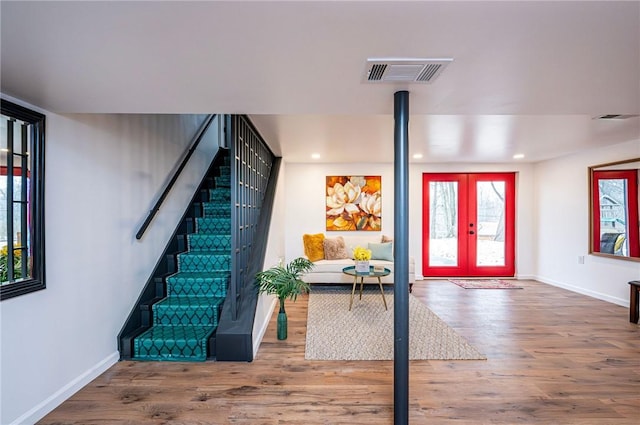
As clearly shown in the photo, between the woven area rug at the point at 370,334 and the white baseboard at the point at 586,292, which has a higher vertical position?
the white baseboard at the point at 586,292

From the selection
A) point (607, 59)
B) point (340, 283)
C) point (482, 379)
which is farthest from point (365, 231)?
point (607, 59)

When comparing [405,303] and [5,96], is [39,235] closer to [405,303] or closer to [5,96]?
[5,96]

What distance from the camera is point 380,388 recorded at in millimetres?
2240

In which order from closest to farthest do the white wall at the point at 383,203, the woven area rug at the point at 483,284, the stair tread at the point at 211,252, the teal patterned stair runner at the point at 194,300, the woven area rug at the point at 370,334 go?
the teal patterned stair runner at the point at 194,300 → the woven area rug at the point at 370,334 → the stair tread at the point at 211,252 → the woven area rug at the point at 483,284 → the white wall at the point at 383,203

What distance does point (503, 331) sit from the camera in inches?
131

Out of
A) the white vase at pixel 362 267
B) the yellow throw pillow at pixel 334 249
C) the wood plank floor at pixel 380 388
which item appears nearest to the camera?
Result: the wood plank floor at pixel 380 388

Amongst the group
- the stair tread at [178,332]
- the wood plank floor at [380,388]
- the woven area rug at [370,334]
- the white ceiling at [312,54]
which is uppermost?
the white ceiling at [312,54]

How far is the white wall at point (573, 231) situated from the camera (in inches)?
167

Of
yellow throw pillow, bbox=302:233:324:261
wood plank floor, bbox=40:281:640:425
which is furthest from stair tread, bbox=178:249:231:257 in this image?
yellow throw pillow, bbox=302:233:324:261

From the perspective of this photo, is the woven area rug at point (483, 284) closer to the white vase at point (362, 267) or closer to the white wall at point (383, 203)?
the white wall at point (383, 203)

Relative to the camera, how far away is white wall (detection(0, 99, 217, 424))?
182cm

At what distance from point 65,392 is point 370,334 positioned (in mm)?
2541

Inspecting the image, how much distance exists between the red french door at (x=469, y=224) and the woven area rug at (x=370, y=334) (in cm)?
194

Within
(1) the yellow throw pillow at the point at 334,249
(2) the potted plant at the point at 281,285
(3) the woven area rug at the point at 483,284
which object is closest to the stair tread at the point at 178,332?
(2) the potted plant at the point at 281,285
